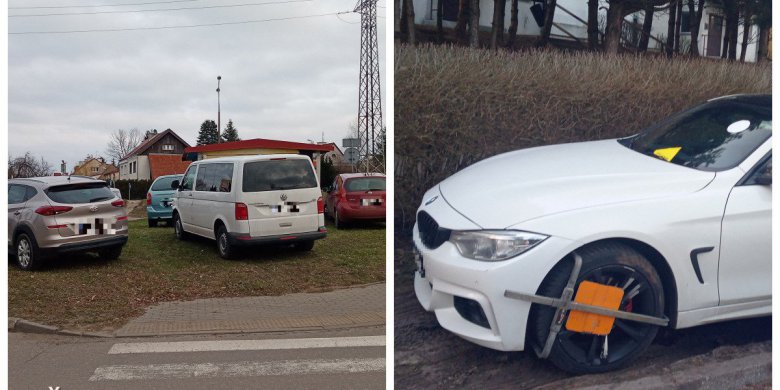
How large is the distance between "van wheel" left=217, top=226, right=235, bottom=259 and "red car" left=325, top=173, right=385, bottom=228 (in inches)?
31.2

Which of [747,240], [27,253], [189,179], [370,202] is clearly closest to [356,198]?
[370,202]

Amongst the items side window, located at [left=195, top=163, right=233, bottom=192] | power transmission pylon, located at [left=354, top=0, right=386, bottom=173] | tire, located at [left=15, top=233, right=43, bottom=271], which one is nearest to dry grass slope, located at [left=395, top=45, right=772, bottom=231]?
power transmission pylon, located at [left=354, top=0, right=386, bottom=173]

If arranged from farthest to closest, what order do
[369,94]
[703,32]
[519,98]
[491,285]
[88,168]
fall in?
[88,168], [369,94], [703,32], [519,98], [491,285]

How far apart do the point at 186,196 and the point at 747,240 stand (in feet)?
12.0

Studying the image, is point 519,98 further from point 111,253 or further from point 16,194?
point 16,194

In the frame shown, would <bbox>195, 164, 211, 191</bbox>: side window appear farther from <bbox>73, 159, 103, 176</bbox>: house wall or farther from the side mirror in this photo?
the side mirror

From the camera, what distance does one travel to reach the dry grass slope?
2529 mm

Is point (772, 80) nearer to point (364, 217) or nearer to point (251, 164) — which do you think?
point (364, 217)

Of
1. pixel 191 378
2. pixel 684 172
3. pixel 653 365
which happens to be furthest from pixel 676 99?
pixel 191 378

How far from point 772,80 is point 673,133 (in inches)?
26.7

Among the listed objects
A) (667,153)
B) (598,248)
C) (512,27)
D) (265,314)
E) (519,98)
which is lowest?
(265,314)

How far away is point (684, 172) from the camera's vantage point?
237 cm

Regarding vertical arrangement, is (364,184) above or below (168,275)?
above

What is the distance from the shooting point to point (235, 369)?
326 centimetres
